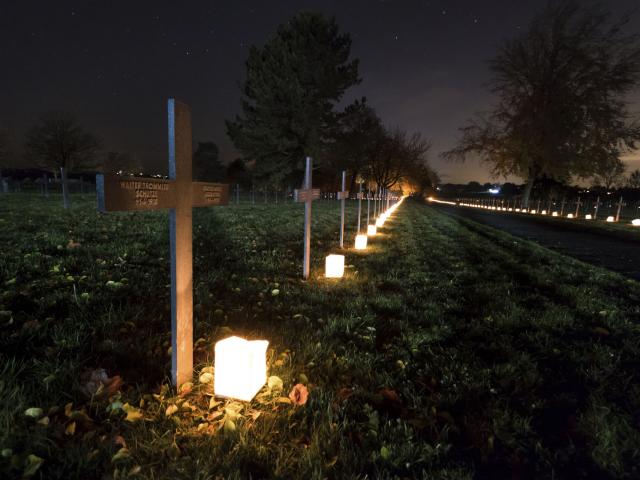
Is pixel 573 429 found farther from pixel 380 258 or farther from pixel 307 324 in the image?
pixel 380 258

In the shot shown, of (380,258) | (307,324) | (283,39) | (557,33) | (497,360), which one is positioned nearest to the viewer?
(497,360)

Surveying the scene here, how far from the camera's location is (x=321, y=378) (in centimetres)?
274

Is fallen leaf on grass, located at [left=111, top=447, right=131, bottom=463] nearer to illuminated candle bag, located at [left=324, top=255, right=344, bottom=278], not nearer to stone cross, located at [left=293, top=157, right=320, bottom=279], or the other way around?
stone cross, located at [left=293, top=157, right=320, bottom=279]

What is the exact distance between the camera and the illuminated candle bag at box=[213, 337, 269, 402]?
2324mm

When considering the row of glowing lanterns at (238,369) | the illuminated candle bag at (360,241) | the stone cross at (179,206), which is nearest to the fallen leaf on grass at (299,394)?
the row of glowing lanterns at (238,369)

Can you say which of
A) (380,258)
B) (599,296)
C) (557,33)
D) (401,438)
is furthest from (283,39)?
(401,438)

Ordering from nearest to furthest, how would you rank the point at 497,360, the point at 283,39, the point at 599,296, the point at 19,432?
1. the point at 19,432
2. the point at 497,360
3. the point at 599,296
4. the point at 283,39

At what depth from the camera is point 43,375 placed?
2424 mm

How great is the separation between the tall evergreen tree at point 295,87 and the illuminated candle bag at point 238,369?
109 ft

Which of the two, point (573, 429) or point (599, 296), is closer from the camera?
point (573, 429)

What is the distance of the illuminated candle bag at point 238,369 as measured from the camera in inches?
91.5

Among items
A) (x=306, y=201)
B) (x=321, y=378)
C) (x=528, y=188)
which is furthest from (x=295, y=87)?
(x=321, y=378)

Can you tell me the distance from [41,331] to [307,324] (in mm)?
2433

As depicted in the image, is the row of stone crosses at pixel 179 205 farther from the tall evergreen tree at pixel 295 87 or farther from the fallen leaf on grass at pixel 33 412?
the tall evergreen tree at pixel 295 87
